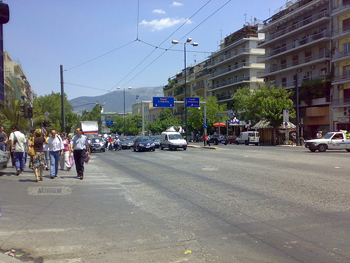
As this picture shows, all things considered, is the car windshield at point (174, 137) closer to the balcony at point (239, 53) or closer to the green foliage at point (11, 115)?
the green foliage at point (11, 115)

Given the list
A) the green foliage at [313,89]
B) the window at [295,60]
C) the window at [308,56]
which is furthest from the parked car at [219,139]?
A: the window at [308,56]

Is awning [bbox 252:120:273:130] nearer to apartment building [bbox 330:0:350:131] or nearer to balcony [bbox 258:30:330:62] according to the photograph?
apartment building [bbox 330:0:350:131]

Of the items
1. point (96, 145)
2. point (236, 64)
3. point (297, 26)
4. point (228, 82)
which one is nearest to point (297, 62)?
point (297, 26)

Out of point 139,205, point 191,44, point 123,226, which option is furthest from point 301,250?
point 191,44

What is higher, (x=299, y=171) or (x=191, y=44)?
(x=191, y=44)

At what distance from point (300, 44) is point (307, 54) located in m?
1.77

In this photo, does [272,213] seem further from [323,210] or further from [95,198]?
[95,198]

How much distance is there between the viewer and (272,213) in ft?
22.7

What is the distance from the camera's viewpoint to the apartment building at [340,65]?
3953 centimetres

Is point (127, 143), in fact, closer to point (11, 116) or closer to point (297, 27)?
point (11, 116)

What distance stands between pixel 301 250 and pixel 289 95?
45459 mm

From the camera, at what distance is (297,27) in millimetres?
47312

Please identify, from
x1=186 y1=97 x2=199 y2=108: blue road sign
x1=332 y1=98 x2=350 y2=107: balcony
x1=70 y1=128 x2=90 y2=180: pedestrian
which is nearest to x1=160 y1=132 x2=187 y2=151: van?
x1=186 y1=97 x2=199 y2=108: blue road sign

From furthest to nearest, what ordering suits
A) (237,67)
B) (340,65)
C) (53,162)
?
1. (237,67)
2. (340,65)
3. (53,162)
